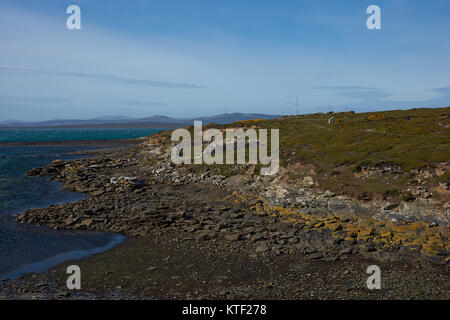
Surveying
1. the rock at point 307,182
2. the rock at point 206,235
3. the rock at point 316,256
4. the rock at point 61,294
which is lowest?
the rock at point 61,294

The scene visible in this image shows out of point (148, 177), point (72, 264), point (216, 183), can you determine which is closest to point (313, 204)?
point (216, 183)

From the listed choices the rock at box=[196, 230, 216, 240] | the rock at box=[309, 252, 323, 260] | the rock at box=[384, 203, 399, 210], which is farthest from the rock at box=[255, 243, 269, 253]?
the rock at box=[384, 203, 399, 210]

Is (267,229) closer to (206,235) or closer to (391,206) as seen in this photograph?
(206,235)

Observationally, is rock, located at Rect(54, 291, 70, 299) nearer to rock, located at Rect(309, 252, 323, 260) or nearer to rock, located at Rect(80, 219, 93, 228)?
rock, located at Rect(80, 219, 93, 228)

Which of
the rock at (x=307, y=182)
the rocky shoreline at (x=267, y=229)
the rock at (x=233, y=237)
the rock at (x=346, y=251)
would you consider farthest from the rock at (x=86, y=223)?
the rock at (x=307, y=182)

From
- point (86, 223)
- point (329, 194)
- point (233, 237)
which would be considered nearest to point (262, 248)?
point (233, 237)

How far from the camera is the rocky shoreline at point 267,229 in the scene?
603 inches

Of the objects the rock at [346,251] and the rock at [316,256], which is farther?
the rock at [346,251]

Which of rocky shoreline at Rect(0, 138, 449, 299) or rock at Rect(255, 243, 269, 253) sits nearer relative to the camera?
rocky shoreline at Rect(0, 138, 449, 299)

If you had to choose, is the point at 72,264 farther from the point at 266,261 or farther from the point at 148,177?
the point at 148,177

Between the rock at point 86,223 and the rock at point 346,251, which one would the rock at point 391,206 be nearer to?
the rock at point 346,251

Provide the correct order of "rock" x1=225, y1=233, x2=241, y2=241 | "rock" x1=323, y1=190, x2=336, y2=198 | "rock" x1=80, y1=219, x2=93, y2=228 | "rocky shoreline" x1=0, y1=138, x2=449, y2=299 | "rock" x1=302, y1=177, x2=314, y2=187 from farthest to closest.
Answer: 1. "rock" x1=302, y1=177, x2=314, y2=187
2. "rock" x1=323, y1=190, x2=336, y2=198
3. "rock" x1=80, y1=219, x2=93, y2=228
4. "rock" x1=225, y1=233, x2=241, y2=241
5. "rocky shoreline" x1=0, y1=138, x2=449, y2=299

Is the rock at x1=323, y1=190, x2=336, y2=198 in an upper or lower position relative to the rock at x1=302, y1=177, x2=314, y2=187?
lower

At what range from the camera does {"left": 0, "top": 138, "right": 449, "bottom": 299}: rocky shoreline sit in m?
15.3
